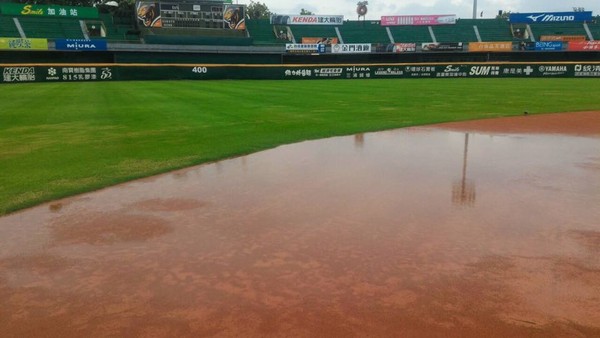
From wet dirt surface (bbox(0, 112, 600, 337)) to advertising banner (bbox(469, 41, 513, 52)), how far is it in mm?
42215

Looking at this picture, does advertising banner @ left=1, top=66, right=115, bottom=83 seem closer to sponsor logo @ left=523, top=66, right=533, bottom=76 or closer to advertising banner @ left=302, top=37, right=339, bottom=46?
advertising banner @ left=302, top=37, right=339, bottom=46

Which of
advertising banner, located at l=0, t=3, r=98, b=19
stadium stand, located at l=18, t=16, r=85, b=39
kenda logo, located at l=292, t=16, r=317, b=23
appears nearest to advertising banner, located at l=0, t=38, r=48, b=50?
stadium stand, located at l=18, t=16, r=85, b=39

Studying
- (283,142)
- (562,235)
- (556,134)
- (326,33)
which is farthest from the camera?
(326,33)

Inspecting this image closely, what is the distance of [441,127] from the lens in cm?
1281

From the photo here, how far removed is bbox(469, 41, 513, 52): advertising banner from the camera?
149 feet

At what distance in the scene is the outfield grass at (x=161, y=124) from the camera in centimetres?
783

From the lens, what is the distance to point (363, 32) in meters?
55.5

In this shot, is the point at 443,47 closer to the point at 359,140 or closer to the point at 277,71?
the point at 277,71

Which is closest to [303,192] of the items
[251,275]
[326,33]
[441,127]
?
[251,275]

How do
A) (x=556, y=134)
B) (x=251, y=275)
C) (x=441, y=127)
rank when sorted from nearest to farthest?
(x=251, y=275)
(x=556, y=134)
(x=441, y=127)

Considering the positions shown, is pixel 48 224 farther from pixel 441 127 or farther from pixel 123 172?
pixel 441 127

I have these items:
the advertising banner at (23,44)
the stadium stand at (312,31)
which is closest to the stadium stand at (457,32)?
the stadium stand at (312,31)

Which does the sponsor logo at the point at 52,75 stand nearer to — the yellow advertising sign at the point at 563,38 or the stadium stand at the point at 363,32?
the stadium stand at the point at 363,32

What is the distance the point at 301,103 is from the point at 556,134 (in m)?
9.89
